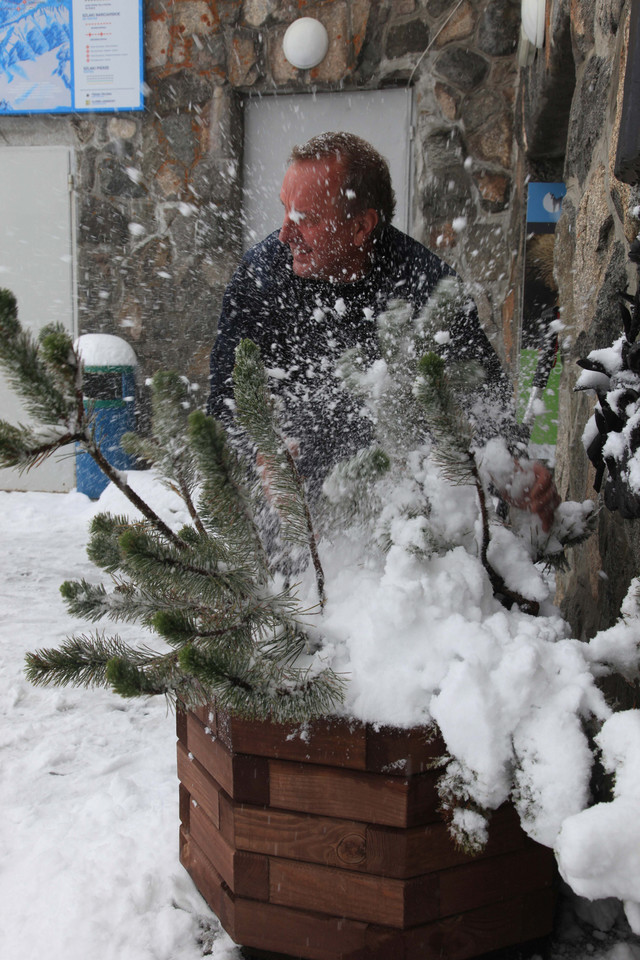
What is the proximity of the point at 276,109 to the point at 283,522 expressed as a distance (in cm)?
408

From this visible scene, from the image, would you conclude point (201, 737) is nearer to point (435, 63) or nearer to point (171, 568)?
point (171, 568)

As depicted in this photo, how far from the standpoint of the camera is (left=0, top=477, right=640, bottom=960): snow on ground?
120 centimetres

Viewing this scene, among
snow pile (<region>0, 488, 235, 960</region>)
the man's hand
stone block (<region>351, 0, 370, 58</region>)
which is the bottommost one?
snow pile (<region>0, 488, 235, 960</region>)

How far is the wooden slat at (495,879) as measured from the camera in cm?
104

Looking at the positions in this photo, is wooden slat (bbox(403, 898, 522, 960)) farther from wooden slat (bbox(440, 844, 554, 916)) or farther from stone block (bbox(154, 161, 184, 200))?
stone block (bbox(154, 161, 184, 200))

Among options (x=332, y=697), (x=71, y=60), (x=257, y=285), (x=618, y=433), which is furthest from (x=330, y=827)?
(x=71, y=60)

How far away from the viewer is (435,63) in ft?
13.2

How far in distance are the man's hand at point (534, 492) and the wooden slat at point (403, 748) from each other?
14.9 inches

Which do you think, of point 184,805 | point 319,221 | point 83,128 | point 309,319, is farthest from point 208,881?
point 83,128

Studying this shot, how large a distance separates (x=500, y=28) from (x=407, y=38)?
515 millimetres

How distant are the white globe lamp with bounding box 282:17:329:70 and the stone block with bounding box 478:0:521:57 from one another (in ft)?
2.92

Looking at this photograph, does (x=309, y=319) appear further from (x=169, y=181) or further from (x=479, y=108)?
(x=169, y=181)

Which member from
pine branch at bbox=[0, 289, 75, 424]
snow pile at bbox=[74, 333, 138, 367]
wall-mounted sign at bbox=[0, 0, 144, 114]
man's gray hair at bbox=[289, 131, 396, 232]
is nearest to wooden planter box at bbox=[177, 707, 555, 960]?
pine branch at bbox=[0, 289, 75, 424]

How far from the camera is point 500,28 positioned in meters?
3.90
